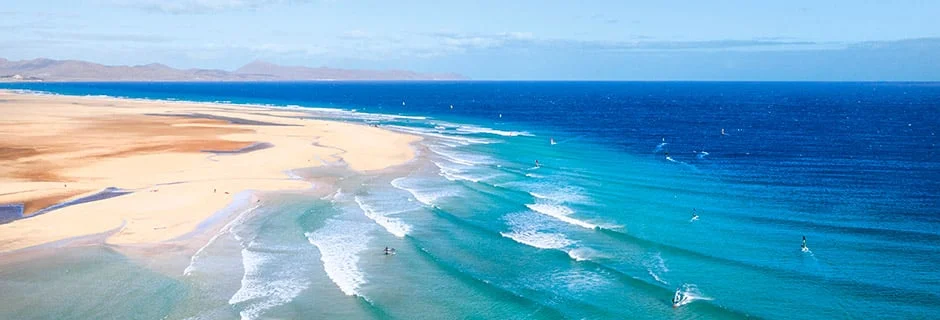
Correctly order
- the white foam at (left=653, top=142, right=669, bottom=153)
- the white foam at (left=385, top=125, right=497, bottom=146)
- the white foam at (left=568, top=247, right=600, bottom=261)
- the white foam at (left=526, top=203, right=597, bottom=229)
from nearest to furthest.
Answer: the white foam at (left=568, top=247, right=600, bottom=261), the white foam at (left=526, top=203, right=597, bottom=229), the white foam at (left=653, top=142, right=669, bottom=153), the white foam at (left=385, top=125, right=497, bottom=146)

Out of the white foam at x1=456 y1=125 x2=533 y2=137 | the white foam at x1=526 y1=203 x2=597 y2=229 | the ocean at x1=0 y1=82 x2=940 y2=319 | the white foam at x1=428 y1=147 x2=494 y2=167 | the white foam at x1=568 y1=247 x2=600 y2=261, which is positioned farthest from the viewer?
the white foam at x1=456 y1=125 x2=533 y2=137

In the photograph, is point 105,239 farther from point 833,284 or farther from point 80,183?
point 833,284

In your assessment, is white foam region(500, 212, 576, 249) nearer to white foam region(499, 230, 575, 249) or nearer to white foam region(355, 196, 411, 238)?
white foam region(499, 230, 575, 249)

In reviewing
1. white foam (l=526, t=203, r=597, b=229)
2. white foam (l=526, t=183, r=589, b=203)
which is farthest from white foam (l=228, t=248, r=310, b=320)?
white foam (l=526, t=183, r=589, b=203)

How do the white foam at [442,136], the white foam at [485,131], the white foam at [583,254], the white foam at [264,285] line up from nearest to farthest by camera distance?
the white foam at [264,285], the white foam at [583,254], the white foam at [442,136], the white foam at [485,131]

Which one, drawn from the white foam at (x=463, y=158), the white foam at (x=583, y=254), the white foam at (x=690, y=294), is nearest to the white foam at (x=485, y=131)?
the white foam at (x=463, y=158)

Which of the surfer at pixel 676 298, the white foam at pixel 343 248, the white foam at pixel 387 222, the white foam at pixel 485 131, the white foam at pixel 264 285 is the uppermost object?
the white foam at pixel 485 131

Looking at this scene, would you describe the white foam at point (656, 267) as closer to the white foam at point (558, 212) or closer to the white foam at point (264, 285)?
the white foam at point (558, 212)

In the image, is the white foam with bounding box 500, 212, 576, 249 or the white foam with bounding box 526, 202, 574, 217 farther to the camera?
the white foam with bounding box 526, 202, 574, 217
